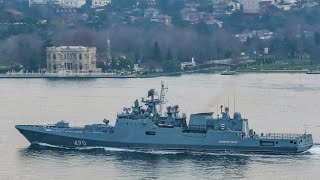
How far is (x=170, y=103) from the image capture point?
51.6 m

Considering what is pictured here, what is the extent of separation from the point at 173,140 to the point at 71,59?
35.1 metres

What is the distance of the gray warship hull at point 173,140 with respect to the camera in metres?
39.6

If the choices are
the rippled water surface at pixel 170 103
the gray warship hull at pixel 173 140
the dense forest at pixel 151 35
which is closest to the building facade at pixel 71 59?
the dense forest at pixel 151 35

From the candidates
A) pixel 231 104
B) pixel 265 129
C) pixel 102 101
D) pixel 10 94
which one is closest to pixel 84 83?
pixel 10 94

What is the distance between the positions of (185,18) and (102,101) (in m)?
41.5

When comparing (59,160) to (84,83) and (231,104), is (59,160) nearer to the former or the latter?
(231,104)

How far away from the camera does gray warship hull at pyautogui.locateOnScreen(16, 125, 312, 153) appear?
3956cm

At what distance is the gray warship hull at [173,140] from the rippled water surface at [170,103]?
0.22 meters

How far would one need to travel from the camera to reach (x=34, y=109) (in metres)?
50.5

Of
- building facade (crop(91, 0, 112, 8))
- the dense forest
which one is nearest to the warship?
the dense forest

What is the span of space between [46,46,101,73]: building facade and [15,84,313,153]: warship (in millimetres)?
32576

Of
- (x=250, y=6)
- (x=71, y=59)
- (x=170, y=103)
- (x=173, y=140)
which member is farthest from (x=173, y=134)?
(x=250, y=6)

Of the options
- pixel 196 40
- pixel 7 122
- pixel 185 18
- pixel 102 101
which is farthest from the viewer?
pixel 185 18

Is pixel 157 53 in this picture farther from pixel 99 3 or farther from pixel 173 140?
pixel 173 140
